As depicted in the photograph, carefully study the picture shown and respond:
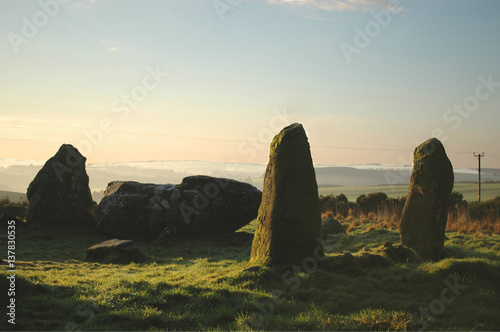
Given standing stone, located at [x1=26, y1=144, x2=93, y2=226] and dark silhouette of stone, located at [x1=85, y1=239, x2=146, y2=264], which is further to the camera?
standing stone, located at [x1=26, y1=144, x2=93, y2=226]

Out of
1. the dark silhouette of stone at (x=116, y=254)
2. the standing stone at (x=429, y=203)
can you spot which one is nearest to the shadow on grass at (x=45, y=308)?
the dark silhouette of stone at (x=116, y=254)

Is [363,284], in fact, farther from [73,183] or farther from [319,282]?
[73,183]

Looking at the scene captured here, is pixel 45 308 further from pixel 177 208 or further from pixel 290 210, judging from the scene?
pixel 177 208

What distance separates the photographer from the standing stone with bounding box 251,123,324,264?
36.2ft

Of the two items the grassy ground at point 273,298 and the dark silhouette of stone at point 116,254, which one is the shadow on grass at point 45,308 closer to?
the grassy ground at point 273,298

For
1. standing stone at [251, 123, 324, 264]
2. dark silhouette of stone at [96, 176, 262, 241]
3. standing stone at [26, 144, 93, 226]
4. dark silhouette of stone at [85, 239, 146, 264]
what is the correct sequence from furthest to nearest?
standing stone at [26, 144, 93, 226] < dark silhouette of stone at [96, 176, 262, 241] < dark silhouette of stone at [85, 239, 146, 264] < standing stone at [251, 123, 324, 264]

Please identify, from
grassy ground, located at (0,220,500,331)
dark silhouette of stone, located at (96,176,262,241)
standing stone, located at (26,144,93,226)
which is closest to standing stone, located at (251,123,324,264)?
grassy ground, located at (0,220,500,331)

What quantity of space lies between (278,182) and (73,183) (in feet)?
50.1

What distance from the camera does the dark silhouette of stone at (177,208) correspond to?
1994cm

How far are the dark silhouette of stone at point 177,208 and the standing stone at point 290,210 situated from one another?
8781 millimetres

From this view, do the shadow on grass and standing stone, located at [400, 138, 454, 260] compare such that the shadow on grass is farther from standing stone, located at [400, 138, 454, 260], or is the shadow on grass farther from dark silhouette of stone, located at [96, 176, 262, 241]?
dark silhouette of stone, located at [96, 176, 262, 241]

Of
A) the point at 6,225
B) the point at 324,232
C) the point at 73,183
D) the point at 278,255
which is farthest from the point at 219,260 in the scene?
the point at 6,225

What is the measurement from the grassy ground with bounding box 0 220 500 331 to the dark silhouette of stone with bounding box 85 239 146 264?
235 centimetres

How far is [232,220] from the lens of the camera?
20.7 m
